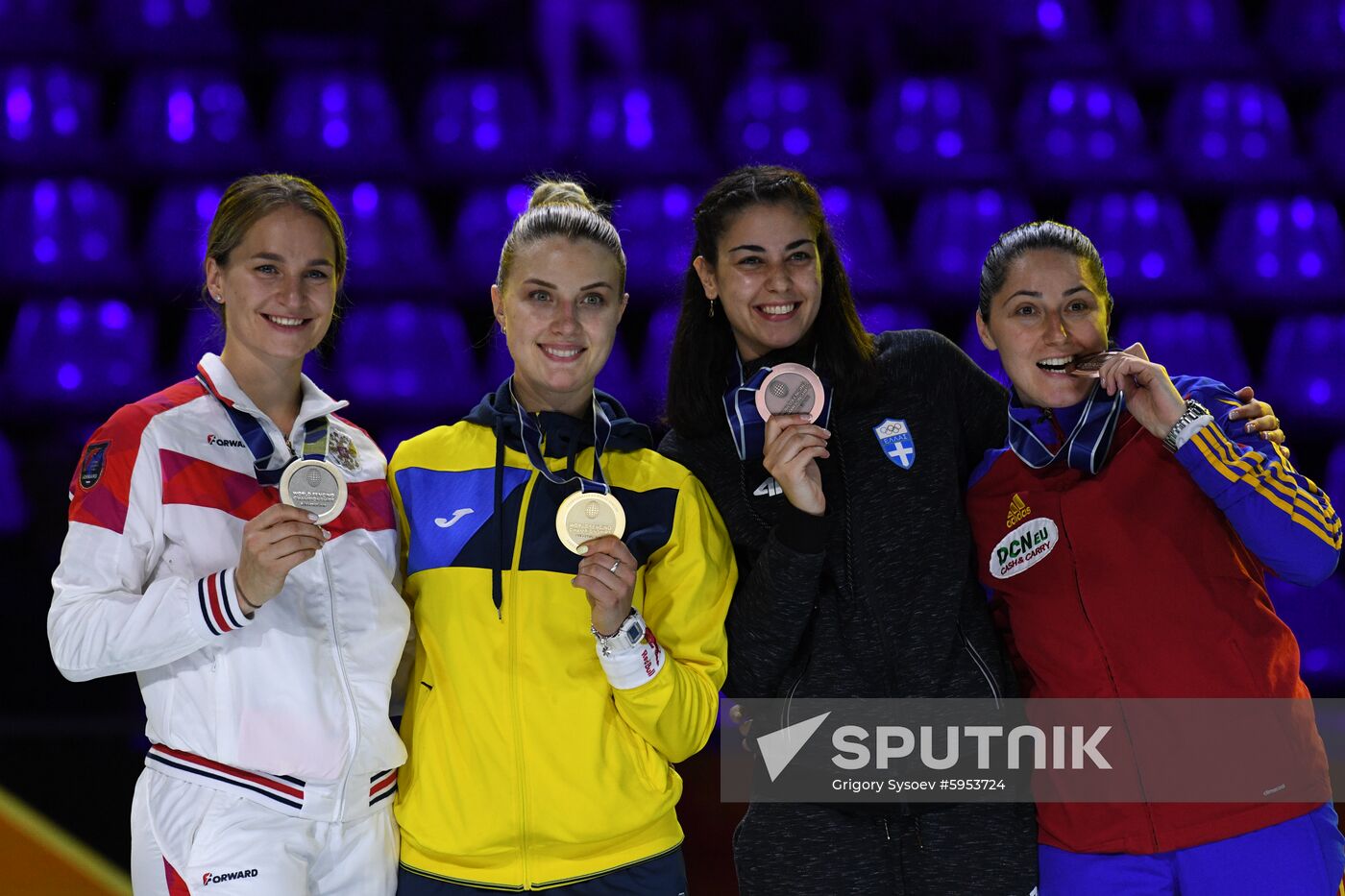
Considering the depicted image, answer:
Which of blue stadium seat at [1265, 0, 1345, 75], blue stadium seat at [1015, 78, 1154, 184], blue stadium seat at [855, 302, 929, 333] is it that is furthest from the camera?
blue stadium seat at [1265, 0, 1345, 75]

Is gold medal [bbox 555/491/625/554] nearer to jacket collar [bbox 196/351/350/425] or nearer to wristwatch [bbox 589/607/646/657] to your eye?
wristwatch [bbox 589/607/646/657]

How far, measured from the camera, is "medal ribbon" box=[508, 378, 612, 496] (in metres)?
2.12

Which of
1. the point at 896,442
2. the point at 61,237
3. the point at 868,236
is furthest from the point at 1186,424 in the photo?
the point at 61,237

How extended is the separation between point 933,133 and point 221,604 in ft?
13.6

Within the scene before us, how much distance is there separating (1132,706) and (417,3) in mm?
4537

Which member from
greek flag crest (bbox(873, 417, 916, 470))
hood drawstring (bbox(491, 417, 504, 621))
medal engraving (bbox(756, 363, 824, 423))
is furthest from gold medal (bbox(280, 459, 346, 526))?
greek flag crest (bbox(873, 417, 916, 470))

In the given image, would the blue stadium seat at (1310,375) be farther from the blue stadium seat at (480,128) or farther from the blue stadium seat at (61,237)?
the blue stadium seat at (61,237)

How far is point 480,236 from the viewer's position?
16.7 feet

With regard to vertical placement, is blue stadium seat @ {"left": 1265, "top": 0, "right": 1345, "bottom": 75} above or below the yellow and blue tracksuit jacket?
above

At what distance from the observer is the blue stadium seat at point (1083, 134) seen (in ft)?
17.4

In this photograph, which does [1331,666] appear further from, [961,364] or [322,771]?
[322,771]

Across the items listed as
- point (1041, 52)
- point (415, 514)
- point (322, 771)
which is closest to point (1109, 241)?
point (1041, 52)

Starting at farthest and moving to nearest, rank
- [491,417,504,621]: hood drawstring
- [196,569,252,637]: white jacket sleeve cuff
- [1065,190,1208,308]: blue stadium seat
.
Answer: [1065,190,1208,308]: blue stadium seat → [491,417,504,621]: hood drawstring → [196,569,252,637]: white jacket sleeve cuff

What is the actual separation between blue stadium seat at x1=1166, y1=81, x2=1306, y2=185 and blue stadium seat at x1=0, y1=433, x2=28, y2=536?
191 inches
